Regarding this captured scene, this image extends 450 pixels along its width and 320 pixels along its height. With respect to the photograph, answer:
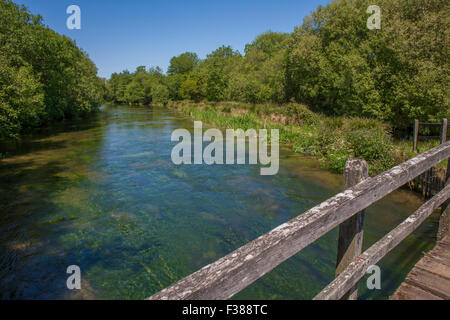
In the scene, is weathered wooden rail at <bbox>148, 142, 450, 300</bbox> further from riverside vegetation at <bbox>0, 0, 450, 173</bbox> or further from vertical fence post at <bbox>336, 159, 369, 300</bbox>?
riverside vegetation at <bbox>0, 0, 450, 173</bbox>

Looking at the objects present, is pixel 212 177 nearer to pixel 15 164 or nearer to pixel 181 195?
pixel 181 195

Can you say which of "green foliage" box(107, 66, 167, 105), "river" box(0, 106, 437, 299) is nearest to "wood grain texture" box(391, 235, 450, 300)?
"river" box(0, 106, 437, 299)

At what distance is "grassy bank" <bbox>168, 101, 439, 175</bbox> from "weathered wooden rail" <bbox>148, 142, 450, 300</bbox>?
806 centimetres

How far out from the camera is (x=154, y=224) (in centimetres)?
777

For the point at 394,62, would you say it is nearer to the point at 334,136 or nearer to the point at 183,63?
the point at 334,136

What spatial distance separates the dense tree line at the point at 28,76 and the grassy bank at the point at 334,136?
14.7 meters

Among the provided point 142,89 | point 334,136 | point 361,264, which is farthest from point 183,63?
point 361,264

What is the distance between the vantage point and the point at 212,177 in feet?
38.8

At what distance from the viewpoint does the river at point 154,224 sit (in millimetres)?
5453

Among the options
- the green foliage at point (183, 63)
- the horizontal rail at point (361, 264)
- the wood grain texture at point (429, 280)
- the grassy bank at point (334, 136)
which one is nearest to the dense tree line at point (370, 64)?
the grassy bank at point (334, 136)

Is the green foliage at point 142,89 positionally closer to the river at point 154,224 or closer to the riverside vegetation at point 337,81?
the riverside vegetation at point 337,81

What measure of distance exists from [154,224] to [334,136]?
1009 centimetres
